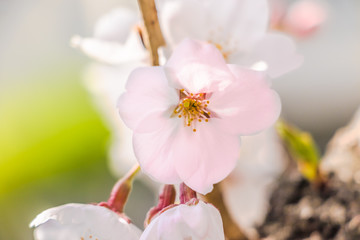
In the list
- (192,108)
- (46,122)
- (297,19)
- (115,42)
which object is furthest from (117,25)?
(46,122)

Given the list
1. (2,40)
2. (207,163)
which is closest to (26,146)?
(2,40)

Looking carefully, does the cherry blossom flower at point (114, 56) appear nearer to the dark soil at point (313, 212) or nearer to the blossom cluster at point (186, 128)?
the blossom cluster at point (186, 128)

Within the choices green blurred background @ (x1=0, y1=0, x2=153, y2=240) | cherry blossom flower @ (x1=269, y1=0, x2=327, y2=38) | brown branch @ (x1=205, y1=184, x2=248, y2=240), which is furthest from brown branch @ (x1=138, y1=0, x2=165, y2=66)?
green blurred background @ (x1=0, y1=0, x2=153, y2=240)

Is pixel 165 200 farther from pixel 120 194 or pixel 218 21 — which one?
pixel 218 21

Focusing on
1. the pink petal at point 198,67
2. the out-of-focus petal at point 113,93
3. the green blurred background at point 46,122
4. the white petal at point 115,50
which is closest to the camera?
the pink petal at point 198,67

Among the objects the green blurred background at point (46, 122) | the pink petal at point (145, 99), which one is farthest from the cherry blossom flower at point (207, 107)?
the green blurred background at point (46, 122)

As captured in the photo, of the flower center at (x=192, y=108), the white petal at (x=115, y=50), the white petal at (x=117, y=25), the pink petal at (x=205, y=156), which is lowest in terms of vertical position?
the pink petal at (x=205, y=156)
